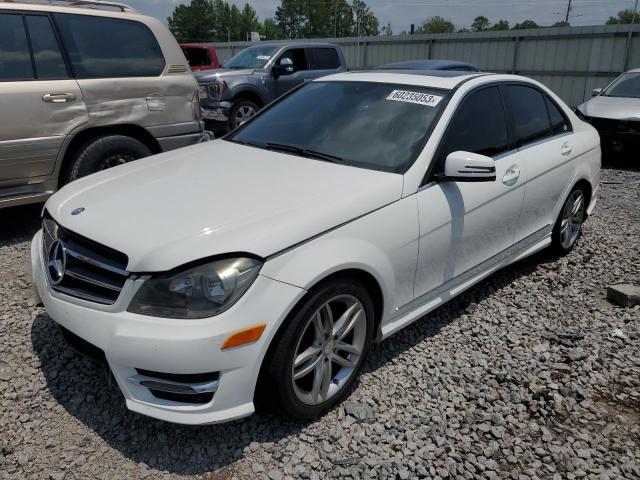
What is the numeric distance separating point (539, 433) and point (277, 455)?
1294mm

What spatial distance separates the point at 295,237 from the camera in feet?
7.72

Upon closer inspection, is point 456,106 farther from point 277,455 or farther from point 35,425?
point 35,425

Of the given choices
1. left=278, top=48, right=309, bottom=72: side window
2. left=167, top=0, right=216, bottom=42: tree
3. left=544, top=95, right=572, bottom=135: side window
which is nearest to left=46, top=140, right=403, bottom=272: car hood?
left=544, top=95, right=572, bottom=135: side window

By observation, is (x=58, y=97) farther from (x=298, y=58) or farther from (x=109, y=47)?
(x=298, y=58)

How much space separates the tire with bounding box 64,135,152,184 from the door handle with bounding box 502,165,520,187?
334 cm

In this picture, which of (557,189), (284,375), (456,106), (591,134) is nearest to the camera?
(284,375)

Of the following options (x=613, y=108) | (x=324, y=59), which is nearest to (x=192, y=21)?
(x=324, y=59)

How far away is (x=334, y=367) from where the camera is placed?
9.14 ft

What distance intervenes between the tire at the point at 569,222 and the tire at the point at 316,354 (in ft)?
8.06

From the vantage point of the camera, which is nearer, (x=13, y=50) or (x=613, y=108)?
(x=13, y=50)

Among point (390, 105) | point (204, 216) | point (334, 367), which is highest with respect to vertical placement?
point (390, 105)

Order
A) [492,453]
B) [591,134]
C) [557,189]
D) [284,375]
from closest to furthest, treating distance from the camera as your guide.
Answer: [284,375] < [492,453] < [557,189] < [591,134]

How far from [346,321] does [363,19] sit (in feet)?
328

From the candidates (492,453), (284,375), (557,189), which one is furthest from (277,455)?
(557,189)
